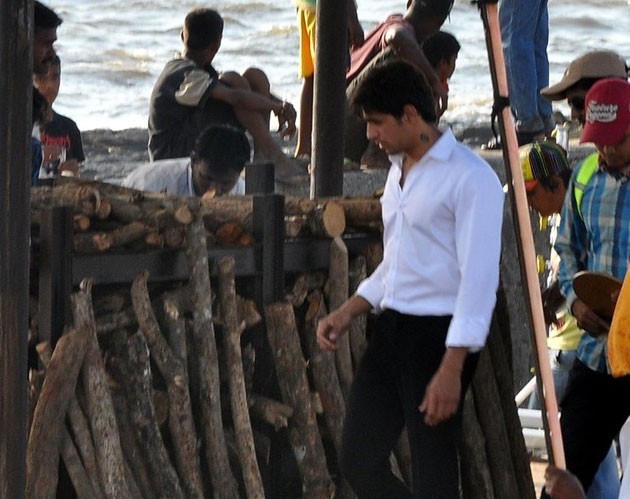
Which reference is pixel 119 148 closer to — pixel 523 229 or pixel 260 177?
pixel 260 177

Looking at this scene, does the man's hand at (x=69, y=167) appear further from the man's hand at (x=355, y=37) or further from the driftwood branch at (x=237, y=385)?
the driftwood branch at (x=237, y=385)

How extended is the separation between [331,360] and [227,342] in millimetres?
407

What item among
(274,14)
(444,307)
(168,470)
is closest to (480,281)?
(444,307)

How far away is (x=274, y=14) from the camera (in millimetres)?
17719

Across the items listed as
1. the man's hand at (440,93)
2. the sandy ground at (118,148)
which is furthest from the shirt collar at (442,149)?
the sandy ground at (118,148)

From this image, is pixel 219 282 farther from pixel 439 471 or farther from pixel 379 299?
pixel 439 471

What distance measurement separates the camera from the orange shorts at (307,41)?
25.8 ft

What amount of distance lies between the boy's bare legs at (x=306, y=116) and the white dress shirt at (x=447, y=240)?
3.83 metres

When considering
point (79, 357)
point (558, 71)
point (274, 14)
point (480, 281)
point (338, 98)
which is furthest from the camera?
point (274, 14)

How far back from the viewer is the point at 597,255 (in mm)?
4406

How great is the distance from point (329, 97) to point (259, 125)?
113 centimetres

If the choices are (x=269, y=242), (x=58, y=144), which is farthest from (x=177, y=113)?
(x=269, y=242)

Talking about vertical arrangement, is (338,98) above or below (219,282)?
above

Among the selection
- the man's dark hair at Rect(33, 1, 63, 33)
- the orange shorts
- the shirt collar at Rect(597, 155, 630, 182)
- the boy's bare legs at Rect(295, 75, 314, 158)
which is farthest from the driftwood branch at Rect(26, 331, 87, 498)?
the orange shorts
